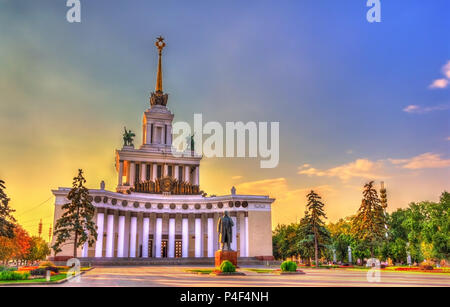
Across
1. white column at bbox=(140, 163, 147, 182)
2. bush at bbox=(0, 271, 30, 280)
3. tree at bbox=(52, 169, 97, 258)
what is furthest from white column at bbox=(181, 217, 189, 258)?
bush at bbox=(0, 271, 30, 280)

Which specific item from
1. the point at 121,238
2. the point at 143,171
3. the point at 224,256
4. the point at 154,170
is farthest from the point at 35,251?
the point at 224,256

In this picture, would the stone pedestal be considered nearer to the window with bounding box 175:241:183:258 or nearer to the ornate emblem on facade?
the window with bounding box 175:241:183:258

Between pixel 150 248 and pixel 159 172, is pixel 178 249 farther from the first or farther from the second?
pixel 159 172

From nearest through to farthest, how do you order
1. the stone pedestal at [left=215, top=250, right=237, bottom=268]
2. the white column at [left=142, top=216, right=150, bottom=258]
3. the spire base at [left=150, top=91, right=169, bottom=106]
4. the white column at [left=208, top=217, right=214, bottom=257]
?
the stone pedestal at [left=215, top=250, right=237, bottom=268] < the white column at [left=142, top=216, right=150, bottom=258] < the white column at [left=208, top=217, right=214, bottom=257] < the spire base at [left=150, top=91, right=169, bottom=106]

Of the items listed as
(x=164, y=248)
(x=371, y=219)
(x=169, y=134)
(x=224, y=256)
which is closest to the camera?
(x=224, y=256)

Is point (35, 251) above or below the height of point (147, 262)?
below

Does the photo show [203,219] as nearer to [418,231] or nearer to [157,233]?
[157,233]

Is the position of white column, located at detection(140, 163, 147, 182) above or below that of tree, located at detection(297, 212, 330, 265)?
above

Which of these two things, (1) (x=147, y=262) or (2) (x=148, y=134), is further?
(2) (x=148, y=134)

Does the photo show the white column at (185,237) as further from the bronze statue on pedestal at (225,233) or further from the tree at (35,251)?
the bronze statue on pedestal at (225,233)

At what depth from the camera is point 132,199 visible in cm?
6388

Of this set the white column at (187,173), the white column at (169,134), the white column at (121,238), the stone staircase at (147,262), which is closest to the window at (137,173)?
the white column at (187,173)

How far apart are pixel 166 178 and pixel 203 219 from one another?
1008cm
